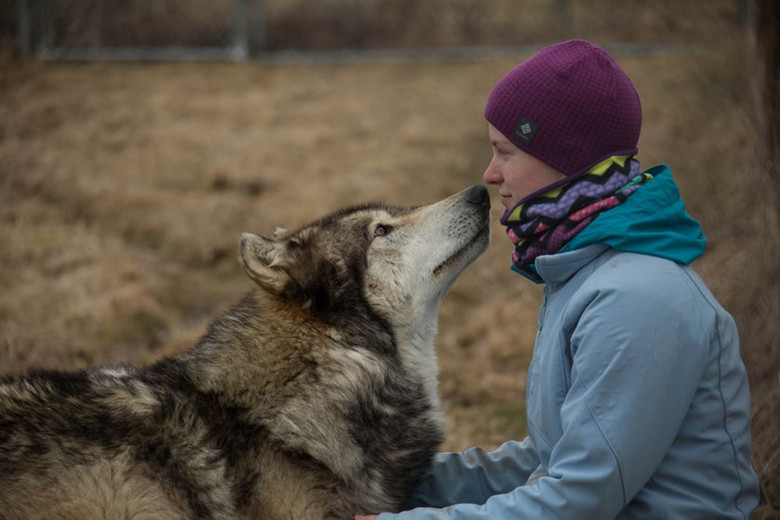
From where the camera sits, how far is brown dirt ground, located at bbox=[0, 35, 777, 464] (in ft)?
20.6

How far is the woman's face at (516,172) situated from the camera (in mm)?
3014

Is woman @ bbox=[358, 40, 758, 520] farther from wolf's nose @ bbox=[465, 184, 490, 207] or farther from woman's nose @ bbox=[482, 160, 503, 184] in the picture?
wolf's nose @ bbox=[465, 184, 490, 207]

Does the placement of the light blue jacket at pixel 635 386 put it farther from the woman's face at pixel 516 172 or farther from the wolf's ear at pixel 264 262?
→ the wolf's ear at pixel 264 262

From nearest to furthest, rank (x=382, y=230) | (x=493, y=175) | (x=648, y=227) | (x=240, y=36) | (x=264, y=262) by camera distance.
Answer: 1. (x=648, y=227)
2. (x=493, y=175)
3. (x=264, y=262)
4. (x=382, y=230)
5. (x=240, y=36)

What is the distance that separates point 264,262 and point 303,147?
750 centimetres

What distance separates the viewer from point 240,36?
13250mm

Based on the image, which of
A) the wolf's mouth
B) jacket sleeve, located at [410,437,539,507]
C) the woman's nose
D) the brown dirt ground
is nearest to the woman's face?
the woman's nose

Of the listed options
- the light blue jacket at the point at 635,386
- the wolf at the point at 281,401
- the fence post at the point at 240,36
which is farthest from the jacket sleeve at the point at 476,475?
the fence post at the point at 240,36

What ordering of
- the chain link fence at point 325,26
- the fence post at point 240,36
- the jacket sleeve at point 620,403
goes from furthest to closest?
the fence post at point 240,36
the chain link fence at point 325,26
the jacket sleeve at point 620,403

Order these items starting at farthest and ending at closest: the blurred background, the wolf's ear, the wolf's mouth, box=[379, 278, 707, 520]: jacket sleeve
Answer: the blurred background < the wolf's mouth < the wolf's ear < box=[379, 278, 707, 520]: jacket sleeve

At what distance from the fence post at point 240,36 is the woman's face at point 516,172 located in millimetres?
10699

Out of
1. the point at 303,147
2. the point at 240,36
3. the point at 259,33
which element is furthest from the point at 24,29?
the point at 303,147

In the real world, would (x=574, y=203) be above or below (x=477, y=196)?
above

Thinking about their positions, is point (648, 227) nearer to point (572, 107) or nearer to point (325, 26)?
point (572, 107)
